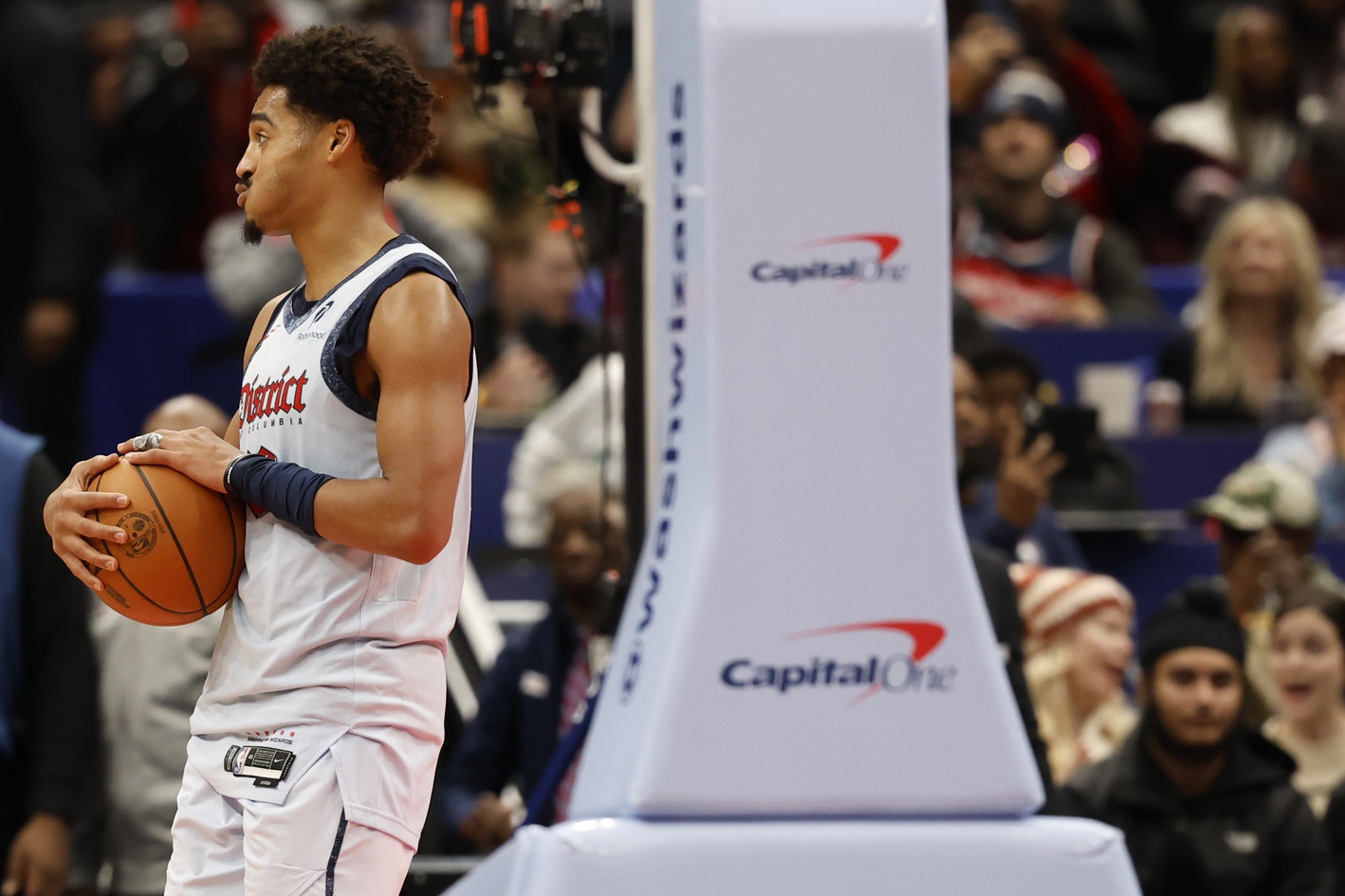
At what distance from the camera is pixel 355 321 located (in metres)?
2.90

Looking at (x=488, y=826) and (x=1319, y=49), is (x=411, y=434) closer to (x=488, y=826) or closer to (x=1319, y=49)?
(x=488, y=826)

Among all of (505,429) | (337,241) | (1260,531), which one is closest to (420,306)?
(337,241)

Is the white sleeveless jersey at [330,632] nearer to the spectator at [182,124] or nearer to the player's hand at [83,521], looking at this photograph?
the player's hand at [83,521]

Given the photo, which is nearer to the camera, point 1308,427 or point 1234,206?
point 1308,427

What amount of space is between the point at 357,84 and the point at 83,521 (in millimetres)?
732

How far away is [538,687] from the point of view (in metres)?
5.86

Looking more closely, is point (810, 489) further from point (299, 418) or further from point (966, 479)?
point (966, 479)

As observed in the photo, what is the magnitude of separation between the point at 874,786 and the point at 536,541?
3835mm

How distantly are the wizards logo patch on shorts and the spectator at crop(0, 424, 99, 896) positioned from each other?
208 centimetres

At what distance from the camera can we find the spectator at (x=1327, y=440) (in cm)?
709

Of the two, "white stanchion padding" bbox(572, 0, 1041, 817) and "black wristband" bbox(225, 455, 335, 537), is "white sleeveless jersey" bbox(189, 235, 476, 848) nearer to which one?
"black wristband" bbox(225, 455, 335, 537)

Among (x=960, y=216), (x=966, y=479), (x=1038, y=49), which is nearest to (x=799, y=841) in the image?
(x=966, y=479)

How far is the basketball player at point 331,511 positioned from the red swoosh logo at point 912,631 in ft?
2.41

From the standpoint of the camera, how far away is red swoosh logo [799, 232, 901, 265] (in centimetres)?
348
